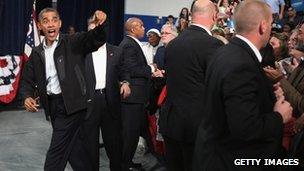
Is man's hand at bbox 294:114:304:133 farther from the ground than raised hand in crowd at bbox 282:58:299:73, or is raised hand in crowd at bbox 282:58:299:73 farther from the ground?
raised hand in crowd at bbox 282:58:299:73

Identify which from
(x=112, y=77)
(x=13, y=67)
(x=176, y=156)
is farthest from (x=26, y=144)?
(x=176, y=156)

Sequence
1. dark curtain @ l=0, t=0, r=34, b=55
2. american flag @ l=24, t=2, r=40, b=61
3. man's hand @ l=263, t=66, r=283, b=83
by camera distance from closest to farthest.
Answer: man's hand @ l=263, t=66, r=283, b=83 < american flag @ l=24, t=2, r=40, b=61 < dark curtain @ l=0, t=0, r=34, b=55

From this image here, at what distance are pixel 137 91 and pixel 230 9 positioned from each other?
437cm

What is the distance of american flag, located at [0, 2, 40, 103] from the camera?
9398mm

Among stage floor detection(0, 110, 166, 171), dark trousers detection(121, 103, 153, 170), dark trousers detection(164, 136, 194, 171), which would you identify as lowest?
stage floor detection(0, 110, 166, 171)

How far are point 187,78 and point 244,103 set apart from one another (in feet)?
3.80

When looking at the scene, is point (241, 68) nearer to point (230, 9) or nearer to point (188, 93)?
point (188, 93)

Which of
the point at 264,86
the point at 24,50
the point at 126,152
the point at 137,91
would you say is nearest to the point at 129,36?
the point at 137,91

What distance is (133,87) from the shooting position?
540cm

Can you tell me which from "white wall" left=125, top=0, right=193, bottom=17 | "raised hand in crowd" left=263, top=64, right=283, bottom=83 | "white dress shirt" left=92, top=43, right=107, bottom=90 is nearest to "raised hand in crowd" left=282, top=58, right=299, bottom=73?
"raised hand in crowd" left=263, top=64, right=283, bottom=83

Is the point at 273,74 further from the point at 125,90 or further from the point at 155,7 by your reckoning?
the point at 155,7

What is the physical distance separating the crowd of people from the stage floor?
1.18 feet

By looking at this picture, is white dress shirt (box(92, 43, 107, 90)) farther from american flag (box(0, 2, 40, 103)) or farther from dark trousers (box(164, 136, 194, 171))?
american flag (box(0, 2, 40, 103))

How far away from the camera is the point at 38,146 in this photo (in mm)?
6621
